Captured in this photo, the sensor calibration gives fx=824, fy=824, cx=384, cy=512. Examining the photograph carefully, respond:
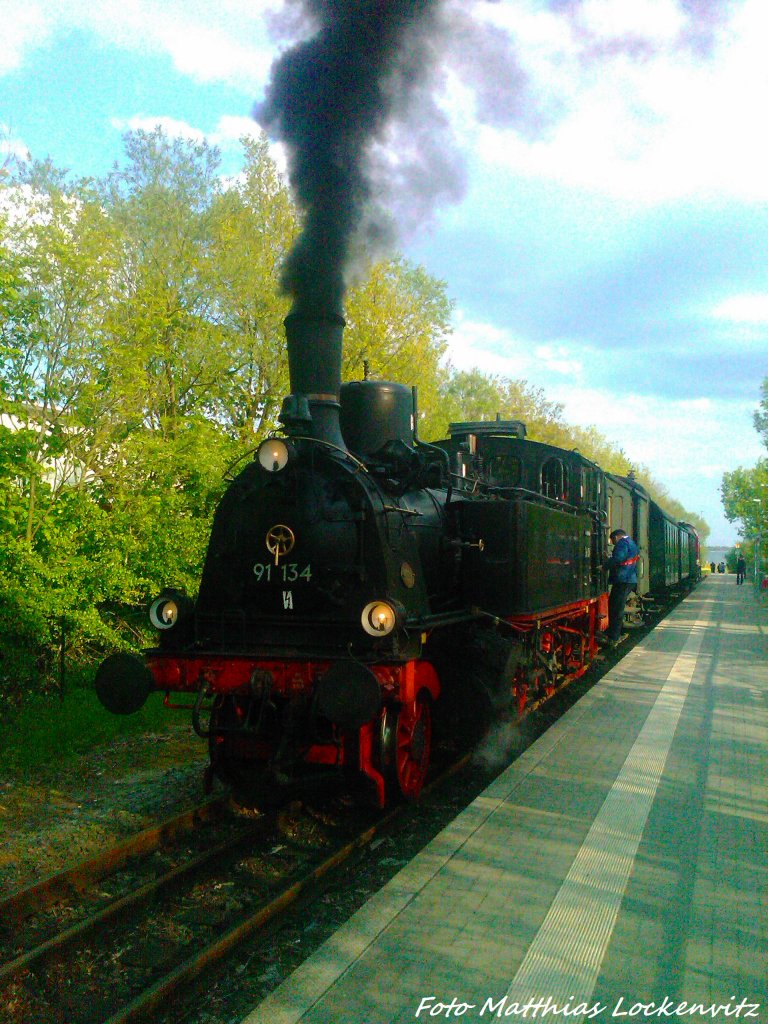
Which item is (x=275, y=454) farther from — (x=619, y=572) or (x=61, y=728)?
(x=619, y=572)

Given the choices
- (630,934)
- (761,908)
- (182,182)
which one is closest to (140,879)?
(630,934)

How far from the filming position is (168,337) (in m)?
13.1

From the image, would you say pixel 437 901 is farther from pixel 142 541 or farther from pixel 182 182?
pixel 182 182

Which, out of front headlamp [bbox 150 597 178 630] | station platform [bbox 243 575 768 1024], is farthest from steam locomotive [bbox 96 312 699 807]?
station platform [bbox 243 575 768 1024]

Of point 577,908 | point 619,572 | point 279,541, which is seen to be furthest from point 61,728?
point 619,572

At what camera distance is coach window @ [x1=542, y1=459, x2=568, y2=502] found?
909cm

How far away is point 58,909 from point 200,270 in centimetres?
1147

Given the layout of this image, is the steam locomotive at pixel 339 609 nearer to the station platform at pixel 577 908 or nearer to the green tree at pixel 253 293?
the station platform at pixel 577 908

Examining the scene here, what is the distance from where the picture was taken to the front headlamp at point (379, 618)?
491 centimetres

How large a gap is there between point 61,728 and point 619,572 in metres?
8.18

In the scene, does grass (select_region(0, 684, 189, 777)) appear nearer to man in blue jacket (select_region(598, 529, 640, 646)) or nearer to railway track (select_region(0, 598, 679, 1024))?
railway track (select_region(0, 598, 679, 1024))

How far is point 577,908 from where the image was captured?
3811 millimetres

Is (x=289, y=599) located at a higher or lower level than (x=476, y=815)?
higher

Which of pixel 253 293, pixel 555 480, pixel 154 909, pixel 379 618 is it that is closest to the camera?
pixel 154 909
